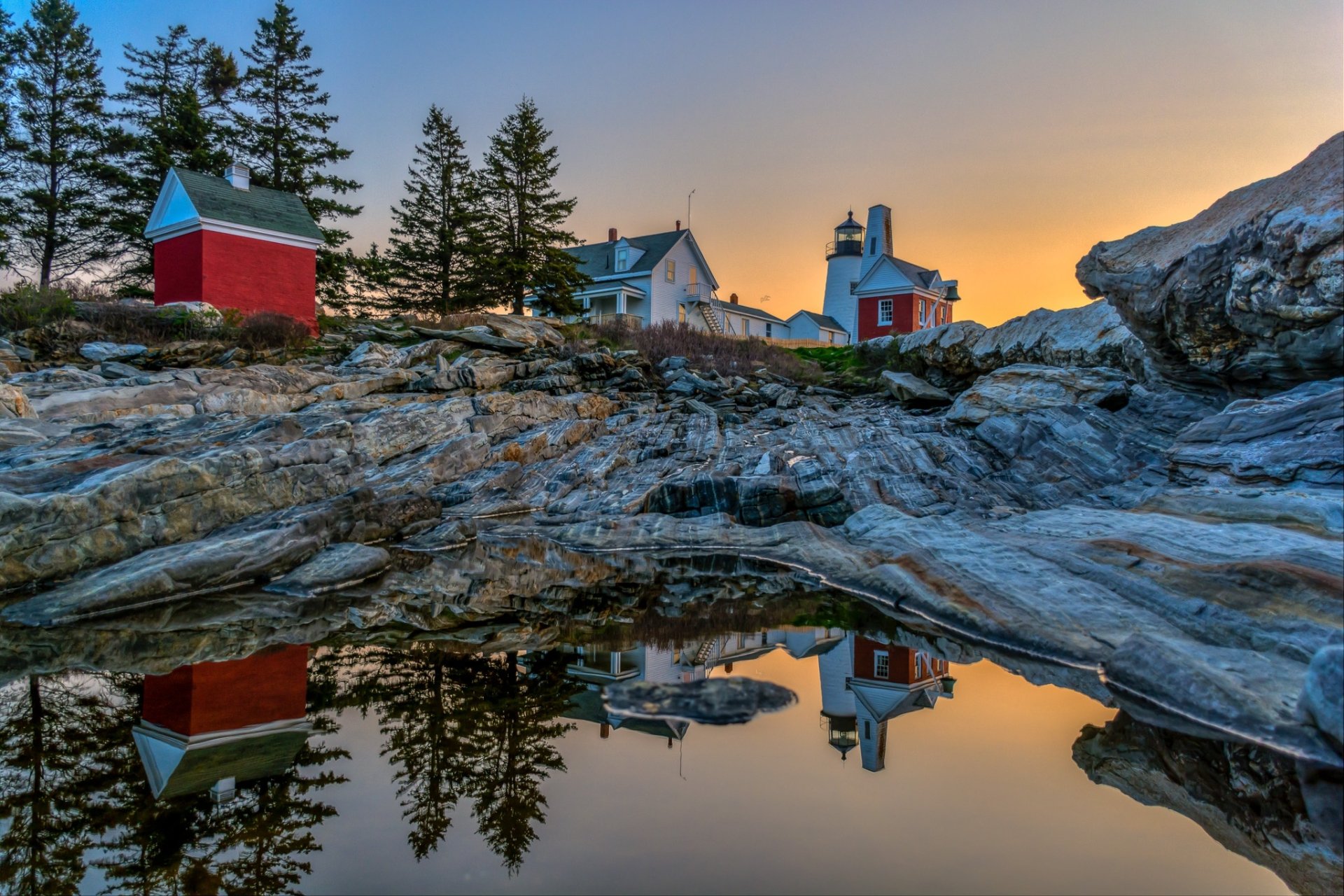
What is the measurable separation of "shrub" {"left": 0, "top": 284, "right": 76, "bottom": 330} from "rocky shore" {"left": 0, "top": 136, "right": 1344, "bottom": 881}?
6.81 feet

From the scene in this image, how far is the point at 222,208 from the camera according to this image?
28.5 meters

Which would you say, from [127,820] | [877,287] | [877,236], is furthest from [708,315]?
[127,820]

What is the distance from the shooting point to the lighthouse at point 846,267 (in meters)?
56.3

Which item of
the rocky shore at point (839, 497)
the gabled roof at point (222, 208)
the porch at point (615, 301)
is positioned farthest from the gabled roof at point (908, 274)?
the gabled roof at point (222, 208)

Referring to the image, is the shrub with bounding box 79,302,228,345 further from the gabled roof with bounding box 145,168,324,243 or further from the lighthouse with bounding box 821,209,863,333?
the lighthouse with bounding box 821,209,863,333

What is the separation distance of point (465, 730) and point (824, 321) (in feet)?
169

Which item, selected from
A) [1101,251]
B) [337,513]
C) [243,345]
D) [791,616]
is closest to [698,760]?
[791,616]

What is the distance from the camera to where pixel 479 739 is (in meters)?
7.13

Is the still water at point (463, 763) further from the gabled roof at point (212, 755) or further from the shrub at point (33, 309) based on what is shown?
the shrub at point (33, 309)

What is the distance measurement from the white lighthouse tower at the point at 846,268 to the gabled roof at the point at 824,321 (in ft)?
1.06

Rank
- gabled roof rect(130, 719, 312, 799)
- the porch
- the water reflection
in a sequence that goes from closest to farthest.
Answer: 1. gabled roof rect(130, 719, 312, 799)
2. the water reflection
3. the porch

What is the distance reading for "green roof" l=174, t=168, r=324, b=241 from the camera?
28.2 m

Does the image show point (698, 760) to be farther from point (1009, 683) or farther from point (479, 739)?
point (1009, 683)

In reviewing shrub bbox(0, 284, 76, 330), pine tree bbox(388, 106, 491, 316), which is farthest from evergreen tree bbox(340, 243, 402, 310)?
shrub bbox(0, 284, 76, 330)
